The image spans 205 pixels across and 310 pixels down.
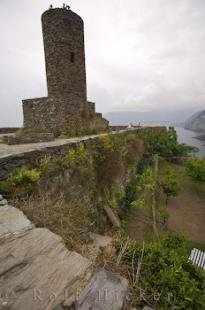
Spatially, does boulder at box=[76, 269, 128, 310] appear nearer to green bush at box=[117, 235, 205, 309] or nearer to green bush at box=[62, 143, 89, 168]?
green bush at box=[117, 235, 205, 309]

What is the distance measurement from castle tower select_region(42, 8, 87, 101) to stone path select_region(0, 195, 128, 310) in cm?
1082

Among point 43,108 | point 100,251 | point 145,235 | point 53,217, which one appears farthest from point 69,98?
point 100,251

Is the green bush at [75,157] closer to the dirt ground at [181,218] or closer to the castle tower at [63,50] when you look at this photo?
the dirt ground at [181,218]

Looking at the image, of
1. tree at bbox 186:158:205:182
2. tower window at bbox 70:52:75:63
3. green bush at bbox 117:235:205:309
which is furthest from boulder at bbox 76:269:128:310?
tree at bbox 186:158:205:182

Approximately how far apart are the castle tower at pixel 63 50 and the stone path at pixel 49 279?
10.8 m

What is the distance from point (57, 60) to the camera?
1195 centimetres

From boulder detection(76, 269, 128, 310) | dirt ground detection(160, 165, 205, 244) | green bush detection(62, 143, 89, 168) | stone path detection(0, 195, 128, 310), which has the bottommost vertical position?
dirt ground detection(160, 165, 205, 244)

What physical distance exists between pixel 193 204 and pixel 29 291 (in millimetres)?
15737

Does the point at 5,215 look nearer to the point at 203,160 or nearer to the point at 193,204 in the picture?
the point at 193,204

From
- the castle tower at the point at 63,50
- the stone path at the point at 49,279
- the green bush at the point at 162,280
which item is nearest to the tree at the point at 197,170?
the castle tower at the point at 63,50

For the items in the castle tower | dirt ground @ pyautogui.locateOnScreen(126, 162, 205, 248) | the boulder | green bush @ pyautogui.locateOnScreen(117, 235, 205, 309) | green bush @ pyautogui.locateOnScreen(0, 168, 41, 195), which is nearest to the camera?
the boulder

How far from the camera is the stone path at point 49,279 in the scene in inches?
74.1

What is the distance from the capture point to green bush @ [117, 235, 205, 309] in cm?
231

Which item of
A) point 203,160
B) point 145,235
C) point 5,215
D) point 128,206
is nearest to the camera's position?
point 5,215
